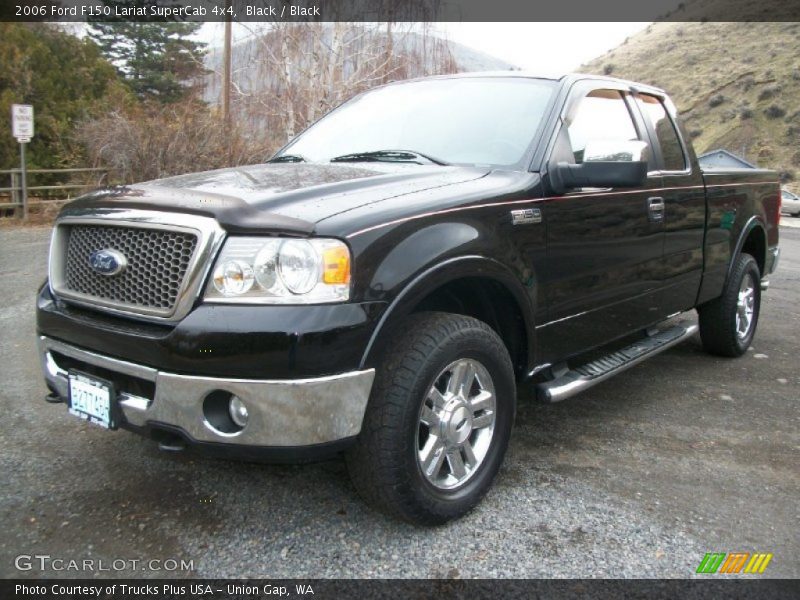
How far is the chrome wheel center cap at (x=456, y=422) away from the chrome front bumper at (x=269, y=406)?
457 mm

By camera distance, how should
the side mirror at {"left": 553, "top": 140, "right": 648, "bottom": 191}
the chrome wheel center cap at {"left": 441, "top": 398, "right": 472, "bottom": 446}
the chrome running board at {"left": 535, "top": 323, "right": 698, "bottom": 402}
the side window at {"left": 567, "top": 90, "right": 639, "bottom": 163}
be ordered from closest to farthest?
the chrome wheel center cap at {"left": 441, "top": 398, "right": 472, "bottom": 446} < the side mirror at {"left": 553, "top": 140, "right": 648, "bottom": 191} < the chrome running board at {"left": 535, "top": 323, "right": 698, "bottom": 402} < the side window at {"left": 567, "top": 90, "right": 639, "bottom": 163}

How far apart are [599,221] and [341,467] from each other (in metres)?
1.74

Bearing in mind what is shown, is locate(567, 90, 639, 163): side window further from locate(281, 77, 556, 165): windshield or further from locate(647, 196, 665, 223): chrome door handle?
locate(647, 196, 665, 223): chrome door handle

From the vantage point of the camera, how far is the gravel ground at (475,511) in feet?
8.41

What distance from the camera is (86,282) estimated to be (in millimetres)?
2699

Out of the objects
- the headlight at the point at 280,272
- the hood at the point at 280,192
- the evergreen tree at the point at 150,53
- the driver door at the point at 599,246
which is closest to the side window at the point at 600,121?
the driver door at the point at 599,246

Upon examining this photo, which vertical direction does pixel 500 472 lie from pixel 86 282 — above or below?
below

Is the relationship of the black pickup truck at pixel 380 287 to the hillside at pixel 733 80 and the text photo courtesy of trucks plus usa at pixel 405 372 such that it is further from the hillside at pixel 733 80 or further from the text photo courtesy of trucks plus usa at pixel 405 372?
the hillside at pixel 733 80

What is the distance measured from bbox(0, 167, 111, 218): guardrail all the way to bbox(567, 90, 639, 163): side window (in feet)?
45.6

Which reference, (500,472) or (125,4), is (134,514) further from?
(125,4)

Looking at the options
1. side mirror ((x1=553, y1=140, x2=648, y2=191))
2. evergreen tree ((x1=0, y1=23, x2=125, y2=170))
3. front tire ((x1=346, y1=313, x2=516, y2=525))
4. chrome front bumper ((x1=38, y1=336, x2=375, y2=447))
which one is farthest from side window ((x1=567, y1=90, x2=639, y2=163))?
evergreen tree ((x1=0, y1=23, x2=125, y2=170))

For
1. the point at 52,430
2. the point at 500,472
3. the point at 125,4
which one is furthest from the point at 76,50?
the point at 500,472

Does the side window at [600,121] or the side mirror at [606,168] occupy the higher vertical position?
the side window at [600,121]

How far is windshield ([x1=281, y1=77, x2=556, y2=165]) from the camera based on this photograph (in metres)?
3.42
